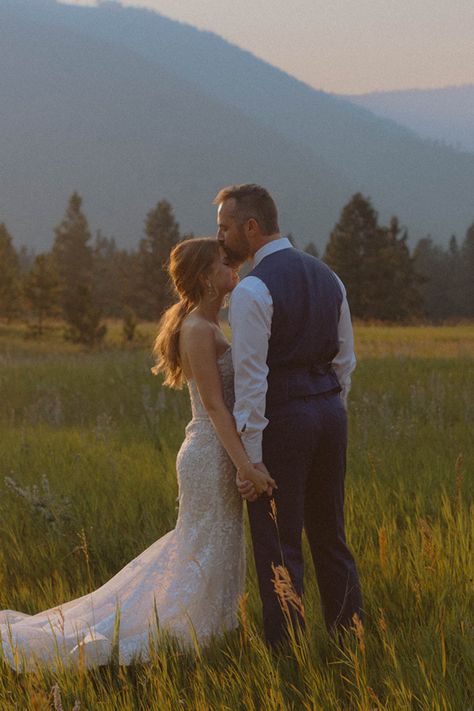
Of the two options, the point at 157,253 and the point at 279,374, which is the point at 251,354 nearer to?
the point at 279,374

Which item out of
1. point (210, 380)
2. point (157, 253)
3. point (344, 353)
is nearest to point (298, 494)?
point (210, 380)

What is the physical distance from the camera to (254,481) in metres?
3.88

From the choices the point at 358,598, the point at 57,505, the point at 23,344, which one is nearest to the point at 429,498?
the point at 358,598

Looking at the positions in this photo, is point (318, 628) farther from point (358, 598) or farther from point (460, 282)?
point (460, 282)

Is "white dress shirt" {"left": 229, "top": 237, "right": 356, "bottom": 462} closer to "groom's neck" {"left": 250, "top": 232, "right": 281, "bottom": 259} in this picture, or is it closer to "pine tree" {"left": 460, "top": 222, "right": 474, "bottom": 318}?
"groom's neck" {"left": 250, "top": 232, "right": 281, "bottom": 259}

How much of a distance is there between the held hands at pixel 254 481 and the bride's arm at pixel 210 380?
0.11 feet

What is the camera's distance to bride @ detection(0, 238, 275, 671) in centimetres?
416

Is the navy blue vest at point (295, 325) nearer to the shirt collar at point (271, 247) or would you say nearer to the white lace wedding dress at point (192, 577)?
the shirt collar at point (271, 247)

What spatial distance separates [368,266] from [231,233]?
5384 centimetres

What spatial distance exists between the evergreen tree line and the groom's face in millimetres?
36664

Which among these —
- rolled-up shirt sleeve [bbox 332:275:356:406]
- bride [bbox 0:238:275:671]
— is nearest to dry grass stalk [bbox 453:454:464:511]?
rolled-up shirt sleeve [bbox 332:275:356:406]

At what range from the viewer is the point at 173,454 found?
815 centimetres

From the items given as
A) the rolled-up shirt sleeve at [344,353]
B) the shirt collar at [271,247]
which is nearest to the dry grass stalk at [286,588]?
the rolled-up shirt sleeve at [344,353]

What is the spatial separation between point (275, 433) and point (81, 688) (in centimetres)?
137
